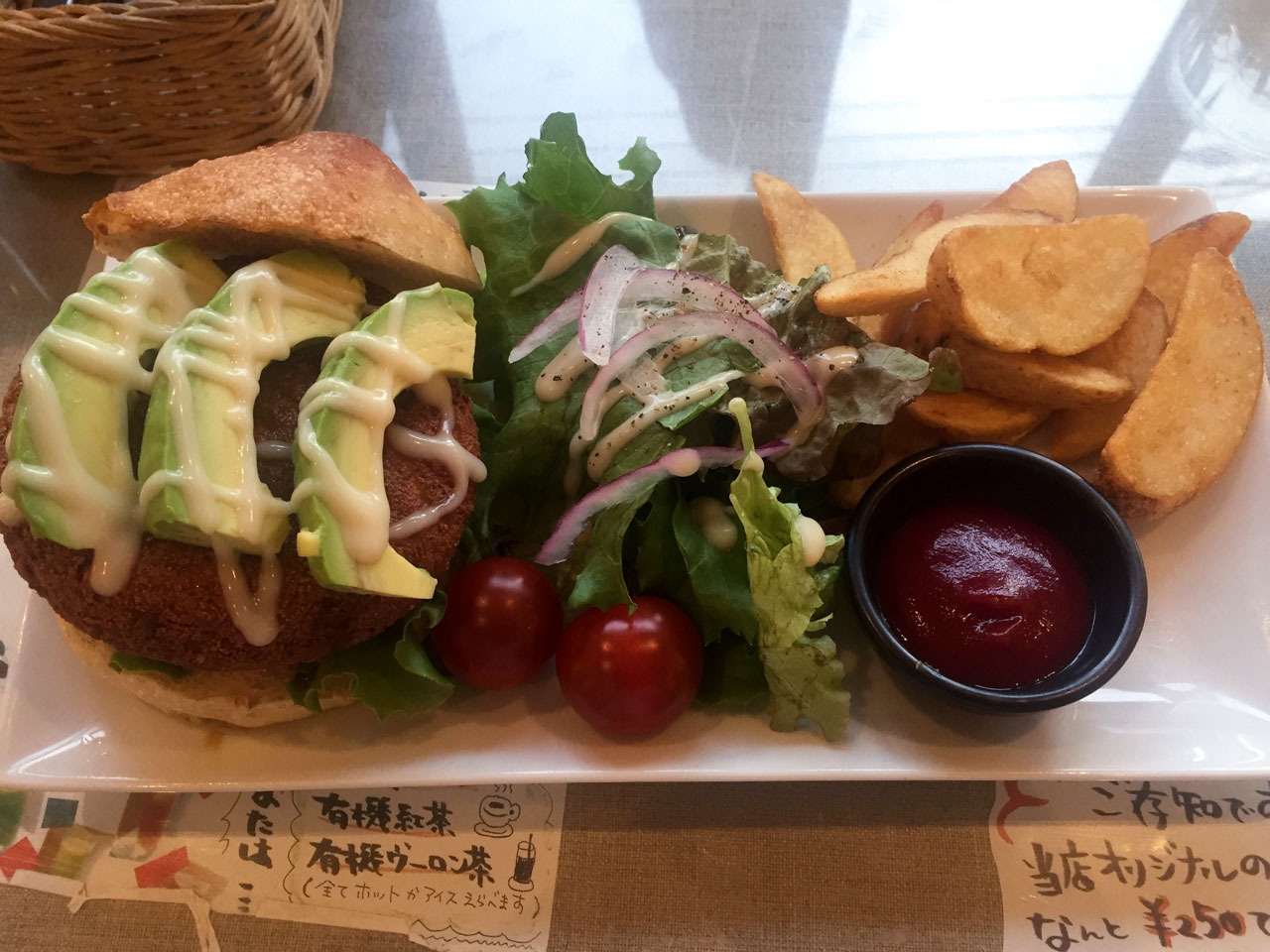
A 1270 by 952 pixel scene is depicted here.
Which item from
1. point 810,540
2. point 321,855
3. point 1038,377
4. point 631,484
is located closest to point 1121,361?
point 1038,377

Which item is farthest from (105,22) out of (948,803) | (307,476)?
(948,803)

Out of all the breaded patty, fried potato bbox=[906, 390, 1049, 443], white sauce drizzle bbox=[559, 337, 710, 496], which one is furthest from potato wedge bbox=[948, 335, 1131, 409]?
the breaded patty

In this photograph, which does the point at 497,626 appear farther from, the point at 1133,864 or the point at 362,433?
the point at 1133,864

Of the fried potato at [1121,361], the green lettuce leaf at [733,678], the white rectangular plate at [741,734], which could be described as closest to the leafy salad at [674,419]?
the green lettuce leaf at [733,678]

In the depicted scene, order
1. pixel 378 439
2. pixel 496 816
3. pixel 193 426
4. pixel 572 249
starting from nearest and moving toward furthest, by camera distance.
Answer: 1. pixel 193 426
2. pixel 378 439
3. pixel 496 816
4. pixel 572 249

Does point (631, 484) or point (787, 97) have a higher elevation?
point (787, 97)

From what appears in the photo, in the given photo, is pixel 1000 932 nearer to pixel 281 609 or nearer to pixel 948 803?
pixel 948 803
